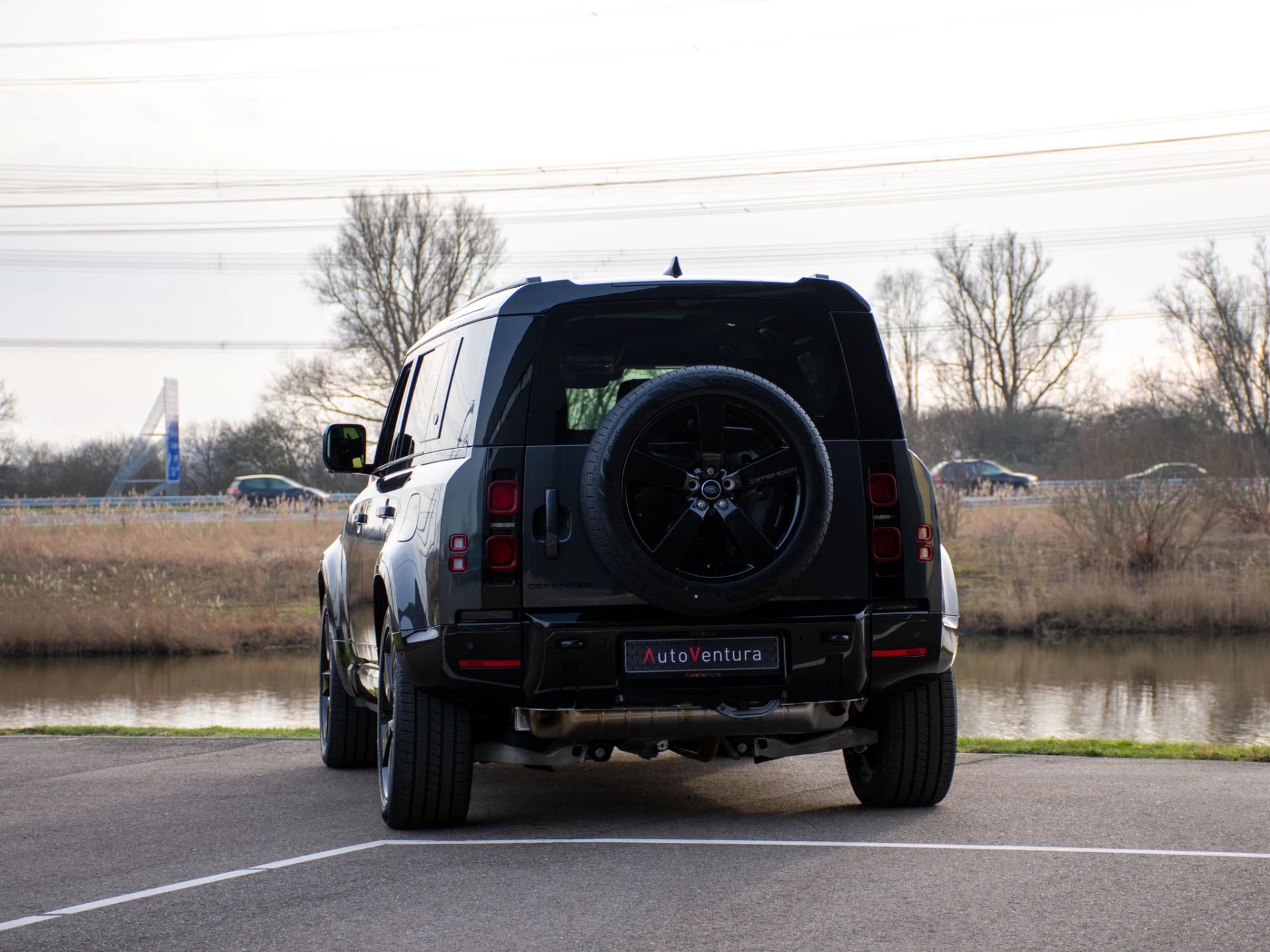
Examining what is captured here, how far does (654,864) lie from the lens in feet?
18.1

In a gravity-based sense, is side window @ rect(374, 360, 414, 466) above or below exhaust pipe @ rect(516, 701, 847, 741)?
above

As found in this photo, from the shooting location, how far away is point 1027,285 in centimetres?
6278

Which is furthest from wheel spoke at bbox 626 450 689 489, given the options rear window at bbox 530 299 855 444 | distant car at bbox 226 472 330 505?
distant car at bbox 226 472 330 505

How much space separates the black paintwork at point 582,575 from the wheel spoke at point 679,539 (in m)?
A: 0.22

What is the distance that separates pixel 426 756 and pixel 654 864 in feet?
3.93

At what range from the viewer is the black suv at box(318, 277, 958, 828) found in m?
5.77

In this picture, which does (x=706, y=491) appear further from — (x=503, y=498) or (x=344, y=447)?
(x=344, y=447)

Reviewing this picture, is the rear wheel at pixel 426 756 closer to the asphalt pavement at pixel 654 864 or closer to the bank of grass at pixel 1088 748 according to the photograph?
the asphalt pavement at pixel 654 864

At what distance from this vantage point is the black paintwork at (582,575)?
587 centimetres

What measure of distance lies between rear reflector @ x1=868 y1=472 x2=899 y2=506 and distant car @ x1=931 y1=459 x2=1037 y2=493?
1681cm

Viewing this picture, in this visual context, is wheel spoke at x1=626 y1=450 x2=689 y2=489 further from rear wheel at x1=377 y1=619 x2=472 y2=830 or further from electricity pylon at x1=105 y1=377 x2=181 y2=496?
electricity pylon at x1=105 y1=377 x2=181 y2=496

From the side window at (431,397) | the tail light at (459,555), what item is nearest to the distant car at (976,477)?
the side window at (431,397)

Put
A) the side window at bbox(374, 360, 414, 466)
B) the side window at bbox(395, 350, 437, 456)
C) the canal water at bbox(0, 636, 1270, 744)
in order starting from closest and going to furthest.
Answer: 1. the side window at bbox(395, 350, 437, 456)
2. the side window at bbox(374, 360, 414, 466)
3. the canal water at bbox(0, 636, 1270, 744)

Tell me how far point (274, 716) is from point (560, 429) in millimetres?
12195
